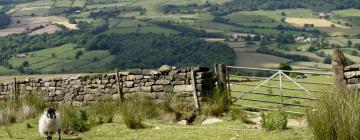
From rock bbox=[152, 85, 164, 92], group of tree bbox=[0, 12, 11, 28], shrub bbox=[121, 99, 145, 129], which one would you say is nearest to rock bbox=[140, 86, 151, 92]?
rock bbox=[152, 85, 164, 92]

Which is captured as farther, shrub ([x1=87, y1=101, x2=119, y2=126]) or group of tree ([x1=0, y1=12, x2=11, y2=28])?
group of tree ([x1=0, y1=12, x2=11, y2=28])

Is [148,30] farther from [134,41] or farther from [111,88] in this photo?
[111,88]

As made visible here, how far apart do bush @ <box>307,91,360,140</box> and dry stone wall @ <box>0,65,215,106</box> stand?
6.17 meters

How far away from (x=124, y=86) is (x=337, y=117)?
349 inches

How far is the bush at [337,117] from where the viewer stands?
24.3 ft

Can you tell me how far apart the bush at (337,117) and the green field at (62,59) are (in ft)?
211

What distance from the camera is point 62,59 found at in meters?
82.4

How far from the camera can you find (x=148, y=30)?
119 meters

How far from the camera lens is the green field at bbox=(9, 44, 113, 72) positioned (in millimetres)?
74125

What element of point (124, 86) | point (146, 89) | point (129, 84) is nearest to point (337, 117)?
point (146, 89)

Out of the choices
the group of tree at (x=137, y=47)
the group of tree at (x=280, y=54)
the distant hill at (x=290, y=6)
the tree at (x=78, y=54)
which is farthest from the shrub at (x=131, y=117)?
the distant hill at (x=290, y=6)

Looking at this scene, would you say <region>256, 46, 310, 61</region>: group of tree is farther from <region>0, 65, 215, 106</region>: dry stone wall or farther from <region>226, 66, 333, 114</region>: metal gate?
<region>0, 65, 215, 106</region>: dry stone wall

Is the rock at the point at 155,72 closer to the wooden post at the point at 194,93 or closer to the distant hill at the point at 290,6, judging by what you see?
the wooden post at the point at 194,93

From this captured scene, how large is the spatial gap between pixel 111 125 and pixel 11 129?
9.40 ft
